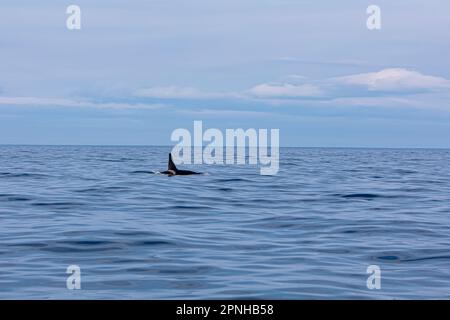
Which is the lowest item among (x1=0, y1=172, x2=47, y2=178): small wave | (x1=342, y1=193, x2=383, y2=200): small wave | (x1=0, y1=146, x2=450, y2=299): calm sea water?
(x1=0, y1=146, x2=450, y2=299): calm sea water

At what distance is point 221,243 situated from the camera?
60.1 ft

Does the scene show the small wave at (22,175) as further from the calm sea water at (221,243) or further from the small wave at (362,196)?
the small wave at (362,196)

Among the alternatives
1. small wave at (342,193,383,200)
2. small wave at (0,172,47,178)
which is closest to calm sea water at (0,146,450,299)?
small wave at (342,193,383,200)

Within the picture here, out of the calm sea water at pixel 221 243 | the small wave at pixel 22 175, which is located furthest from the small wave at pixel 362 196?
the small wave at pixel 22 175

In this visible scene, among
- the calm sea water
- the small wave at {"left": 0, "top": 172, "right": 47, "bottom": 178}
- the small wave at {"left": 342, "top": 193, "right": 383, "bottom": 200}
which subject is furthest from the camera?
the small wave at {"left": 0, "top": 172, "right": 47, "bottom": 178}

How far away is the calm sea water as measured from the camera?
13.5 meters

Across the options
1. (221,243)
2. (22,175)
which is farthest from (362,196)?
(22,175)

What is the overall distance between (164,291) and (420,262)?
244 inches

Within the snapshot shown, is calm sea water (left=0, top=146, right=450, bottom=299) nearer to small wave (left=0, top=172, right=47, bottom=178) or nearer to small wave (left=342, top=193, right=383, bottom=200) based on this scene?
small wave (left=342, top=193, right=383, bottom=200)

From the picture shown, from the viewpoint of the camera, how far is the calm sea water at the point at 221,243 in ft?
44.3

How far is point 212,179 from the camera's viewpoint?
41.6 metres

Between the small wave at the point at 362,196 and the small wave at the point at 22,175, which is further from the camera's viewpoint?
the small wave at the point at 22,175
